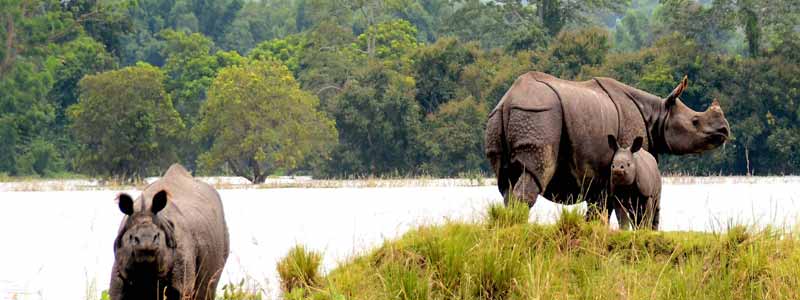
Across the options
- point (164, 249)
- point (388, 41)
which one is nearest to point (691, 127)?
point (164, 249)

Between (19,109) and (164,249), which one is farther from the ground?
(19,109)

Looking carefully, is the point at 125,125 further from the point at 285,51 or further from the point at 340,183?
the point at 285,51

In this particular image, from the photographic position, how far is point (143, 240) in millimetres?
7957

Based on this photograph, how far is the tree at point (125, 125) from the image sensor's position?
53781 mm

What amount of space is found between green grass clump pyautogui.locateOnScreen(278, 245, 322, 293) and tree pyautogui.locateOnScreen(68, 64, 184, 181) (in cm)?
4234

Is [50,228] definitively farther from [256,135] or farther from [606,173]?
[256,135]

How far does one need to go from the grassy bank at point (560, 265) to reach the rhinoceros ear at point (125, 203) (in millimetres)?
1493

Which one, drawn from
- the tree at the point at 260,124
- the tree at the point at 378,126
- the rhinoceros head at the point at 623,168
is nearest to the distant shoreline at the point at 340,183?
the tree at the point at 260,124

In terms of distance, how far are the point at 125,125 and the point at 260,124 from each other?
5.04 m

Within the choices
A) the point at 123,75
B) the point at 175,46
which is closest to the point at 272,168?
the point at 123,75

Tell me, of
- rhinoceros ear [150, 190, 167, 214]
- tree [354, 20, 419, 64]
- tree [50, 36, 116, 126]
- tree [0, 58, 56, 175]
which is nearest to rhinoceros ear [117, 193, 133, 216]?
rhinoceros ear [150, 190, 167, 214]

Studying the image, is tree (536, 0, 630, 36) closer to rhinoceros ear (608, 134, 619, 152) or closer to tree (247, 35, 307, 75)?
tree (247, 35, 307, 75)

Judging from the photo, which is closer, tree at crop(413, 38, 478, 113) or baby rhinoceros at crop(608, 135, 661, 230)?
baby rhinoceros at crop(608, 135, 661, 230)

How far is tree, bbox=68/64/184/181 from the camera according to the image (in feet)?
176
